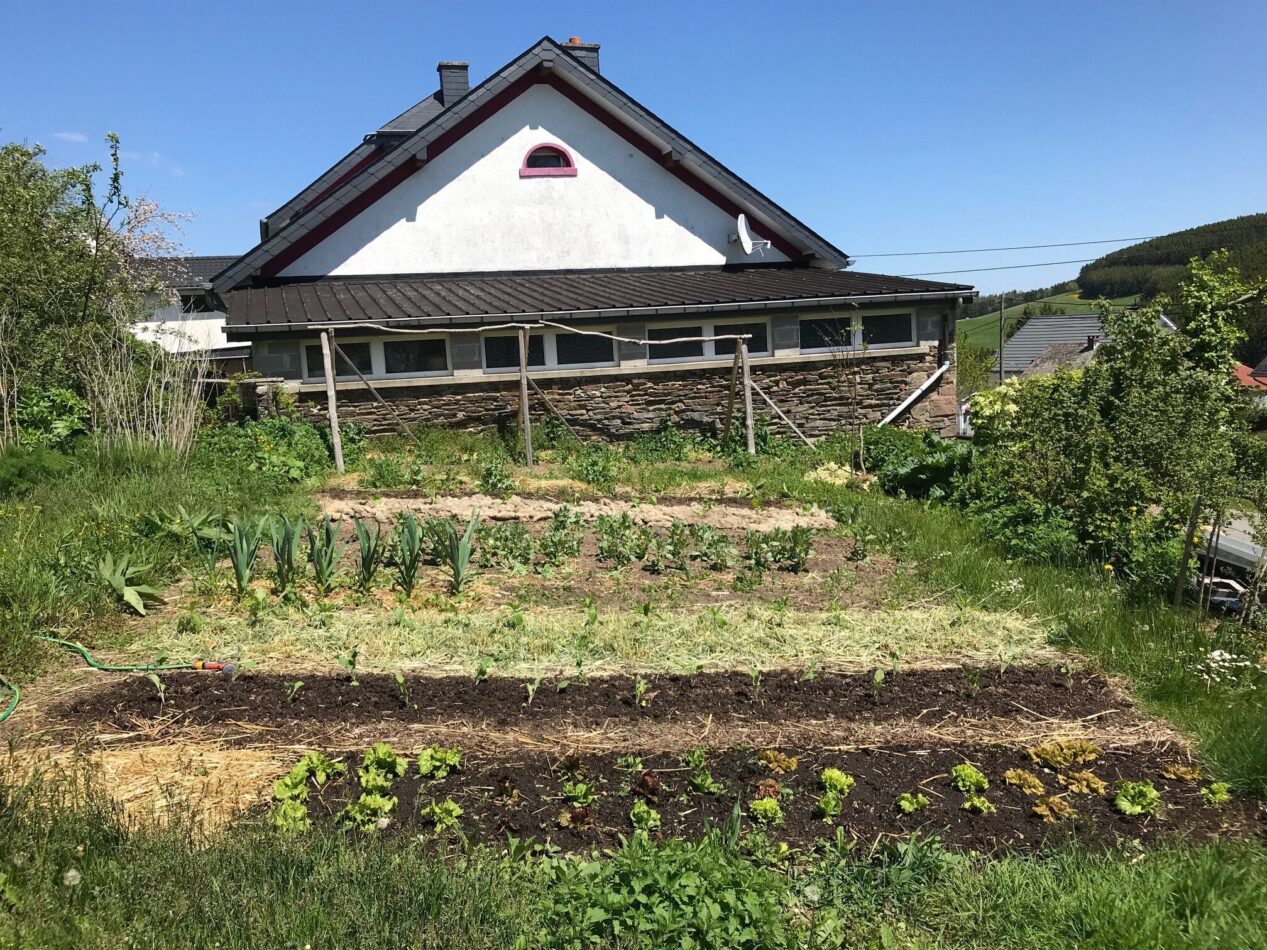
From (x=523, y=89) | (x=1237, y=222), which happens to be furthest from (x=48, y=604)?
(x=1237, y=222)

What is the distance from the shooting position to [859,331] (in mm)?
16094

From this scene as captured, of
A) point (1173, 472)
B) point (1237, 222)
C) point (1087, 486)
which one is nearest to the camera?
point (1173, 472)

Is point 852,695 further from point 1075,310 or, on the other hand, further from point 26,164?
point 1075,310

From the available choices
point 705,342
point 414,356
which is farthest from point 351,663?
point 705,342

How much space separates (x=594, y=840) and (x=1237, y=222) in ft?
258

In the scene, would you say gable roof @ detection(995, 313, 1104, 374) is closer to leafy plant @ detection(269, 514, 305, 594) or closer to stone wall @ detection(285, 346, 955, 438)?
stone wall @ detection(285, 346, 955, 438)

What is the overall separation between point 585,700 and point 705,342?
11.3 metres

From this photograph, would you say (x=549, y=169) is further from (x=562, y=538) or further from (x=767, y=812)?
(x=767, y=812)

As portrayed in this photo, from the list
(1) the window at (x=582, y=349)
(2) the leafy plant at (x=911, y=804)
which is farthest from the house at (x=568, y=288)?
(2) the leafy plant at (x=911, y=804)

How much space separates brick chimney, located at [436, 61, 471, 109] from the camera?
69.0ft

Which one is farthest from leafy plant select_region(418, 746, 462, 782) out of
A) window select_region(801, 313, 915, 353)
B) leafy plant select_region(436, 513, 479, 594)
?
window select_region(801, 313, 915, 353)

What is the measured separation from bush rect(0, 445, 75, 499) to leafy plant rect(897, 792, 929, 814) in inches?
353

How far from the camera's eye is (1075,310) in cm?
6794

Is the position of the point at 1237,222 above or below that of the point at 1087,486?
above
